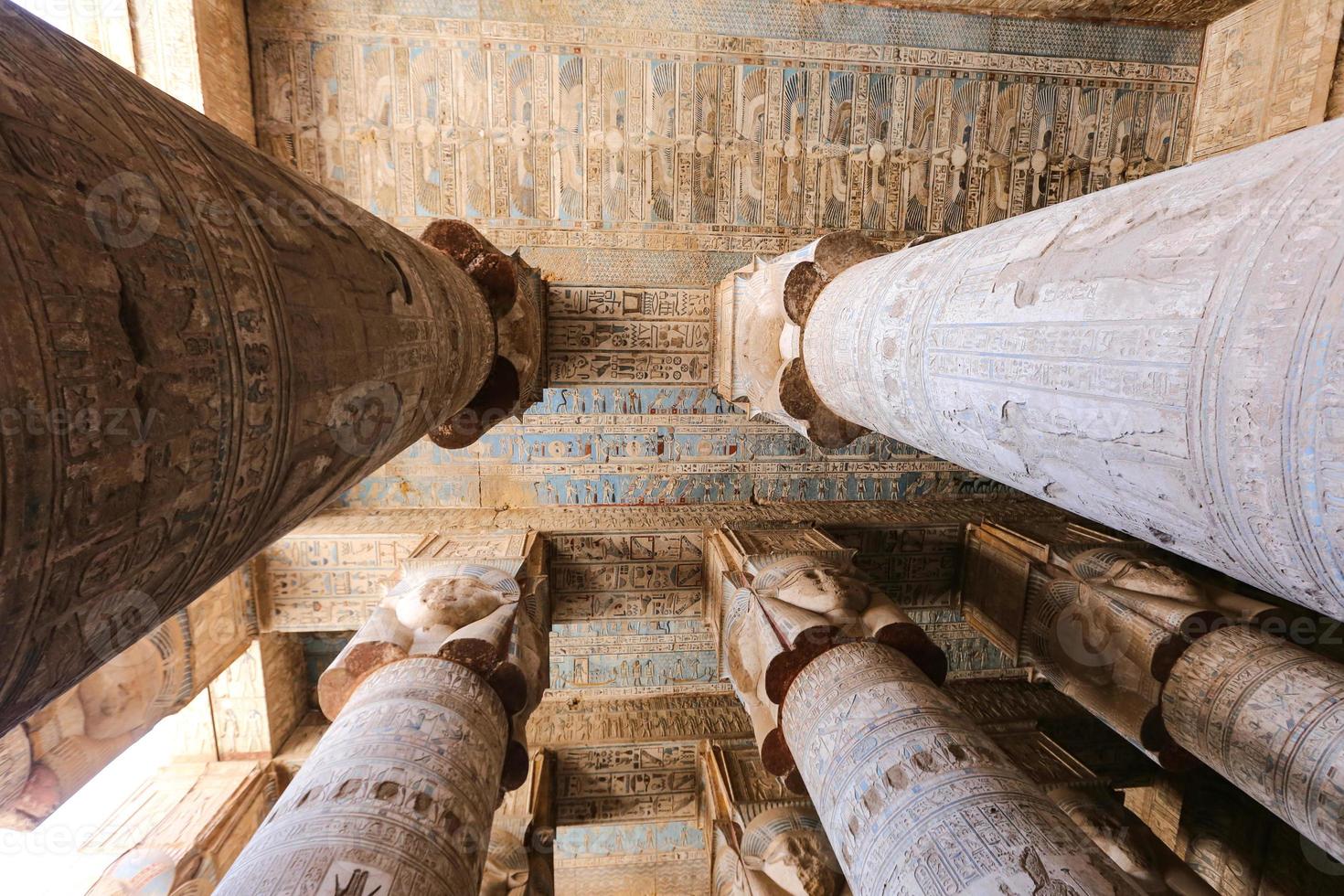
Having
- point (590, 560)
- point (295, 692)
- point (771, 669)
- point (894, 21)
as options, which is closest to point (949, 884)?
point (771, 669)

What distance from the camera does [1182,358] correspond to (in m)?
1.15

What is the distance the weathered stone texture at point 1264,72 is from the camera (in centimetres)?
530

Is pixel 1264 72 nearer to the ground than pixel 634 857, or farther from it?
farther from it

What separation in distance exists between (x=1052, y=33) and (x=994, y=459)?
6143mm

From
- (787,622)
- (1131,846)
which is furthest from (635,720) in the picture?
(1131,846)

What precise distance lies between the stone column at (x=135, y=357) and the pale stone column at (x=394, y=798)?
1.05m

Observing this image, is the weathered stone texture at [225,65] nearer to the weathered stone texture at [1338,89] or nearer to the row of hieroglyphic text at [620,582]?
the row of hieroglyphic text at [620,582]

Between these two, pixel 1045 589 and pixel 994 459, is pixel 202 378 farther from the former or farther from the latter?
pixel 1045 589

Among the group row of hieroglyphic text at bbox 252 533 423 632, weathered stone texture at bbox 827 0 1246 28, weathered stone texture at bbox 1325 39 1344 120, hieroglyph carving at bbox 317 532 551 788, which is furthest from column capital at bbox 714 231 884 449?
weathered stone texture at bbox 1325 39 1344 120

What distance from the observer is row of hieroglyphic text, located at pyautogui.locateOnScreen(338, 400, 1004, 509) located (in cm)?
570

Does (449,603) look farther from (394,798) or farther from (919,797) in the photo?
(919,797)

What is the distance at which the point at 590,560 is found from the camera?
A: 5.11 meters

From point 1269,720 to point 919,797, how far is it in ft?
5.88

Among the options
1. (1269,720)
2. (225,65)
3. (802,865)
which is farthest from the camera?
(225,65)
